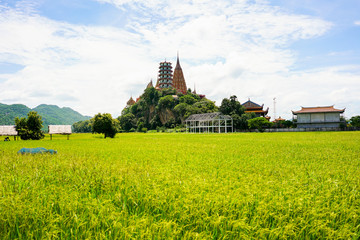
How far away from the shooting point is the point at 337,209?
2285 millimetres

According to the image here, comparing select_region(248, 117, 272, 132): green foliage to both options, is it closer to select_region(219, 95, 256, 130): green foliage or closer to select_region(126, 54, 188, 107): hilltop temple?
select_region(219, 95, 256, 130): green foliage

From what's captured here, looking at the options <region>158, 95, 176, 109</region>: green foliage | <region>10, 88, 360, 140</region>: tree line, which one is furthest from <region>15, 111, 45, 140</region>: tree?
<region>158, 95, 176, 109</region>: green foliage

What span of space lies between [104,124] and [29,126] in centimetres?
751

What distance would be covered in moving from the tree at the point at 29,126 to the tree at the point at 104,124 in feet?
18.5

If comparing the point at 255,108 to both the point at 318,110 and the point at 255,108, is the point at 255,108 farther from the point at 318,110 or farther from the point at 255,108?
A: the point at 318,110

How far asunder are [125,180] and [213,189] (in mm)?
1383

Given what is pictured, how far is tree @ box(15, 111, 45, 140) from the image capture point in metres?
23.0

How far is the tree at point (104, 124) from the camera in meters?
25.9

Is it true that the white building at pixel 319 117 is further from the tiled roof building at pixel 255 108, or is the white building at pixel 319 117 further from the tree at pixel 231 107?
the tree at pixel 231 107

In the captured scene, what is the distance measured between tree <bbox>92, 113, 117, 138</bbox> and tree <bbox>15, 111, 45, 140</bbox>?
5.63 meters

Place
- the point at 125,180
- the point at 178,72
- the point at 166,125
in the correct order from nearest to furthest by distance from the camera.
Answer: the point at 125,180
the point at 166,125
the point at 178,72

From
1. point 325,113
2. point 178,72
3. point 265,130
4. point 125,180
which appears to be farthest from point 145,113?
point 125,180

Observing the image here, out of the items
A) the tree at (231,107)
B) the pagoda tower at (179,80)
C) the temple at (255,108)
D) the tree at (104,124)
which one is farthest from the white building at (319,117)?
the pagoda tower at (179,80)

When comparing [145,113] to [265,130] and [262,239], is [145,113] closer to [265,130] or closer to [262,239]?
[265,130]
